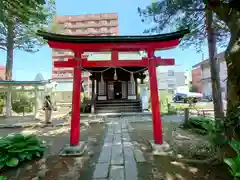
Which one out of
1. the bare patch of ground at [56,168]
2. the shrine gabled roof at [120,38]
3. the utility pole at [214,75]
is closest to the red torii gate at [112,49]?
the shrine gabled roof at [120,38]

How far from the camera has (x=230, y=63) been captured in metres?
3.21

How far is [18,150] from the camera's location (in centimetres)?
408

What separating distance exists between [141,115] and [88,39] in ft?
25.7

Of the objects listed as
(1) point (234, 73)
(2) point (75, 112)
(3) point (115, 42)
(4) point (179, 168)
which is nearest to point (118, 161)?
(4) point (179, 168)

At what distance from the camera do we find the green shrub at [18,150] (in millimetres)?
3846

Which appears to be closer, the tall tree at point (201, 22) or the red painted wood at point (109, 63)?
the tall tree at point (201, 22)

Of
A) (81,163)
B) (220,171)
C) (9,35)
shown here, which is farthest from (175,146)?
(9,35)

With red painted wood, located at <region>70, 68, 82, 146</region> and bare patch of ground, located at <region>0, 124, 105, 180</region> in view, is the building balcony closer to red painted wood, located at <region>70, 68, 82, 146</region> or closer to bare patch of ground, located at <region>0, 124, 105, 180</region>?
red painted wood, located at <region>70, 68, 82, 146</region>

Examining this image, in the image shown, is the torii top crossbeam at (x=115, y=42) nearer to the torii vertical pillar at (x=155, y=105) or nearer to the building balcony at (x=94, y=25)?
the torii vertical pillar at (x=155, y=105)

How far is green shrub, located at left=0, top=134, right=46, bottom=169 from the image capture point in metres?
3.85

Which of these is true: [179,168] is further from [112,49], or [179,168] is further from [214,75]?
[214,75]

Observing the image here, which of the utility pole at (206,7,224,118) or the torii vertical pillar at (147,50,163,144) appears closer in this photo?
the torii vertical pillar at (147,50,163,144)

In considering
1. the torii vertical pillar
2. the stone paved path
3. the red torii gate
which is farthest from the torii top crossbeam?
the stone paved path

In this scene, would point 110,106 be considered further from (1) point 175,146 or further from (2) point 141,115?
(1) point 175,146
